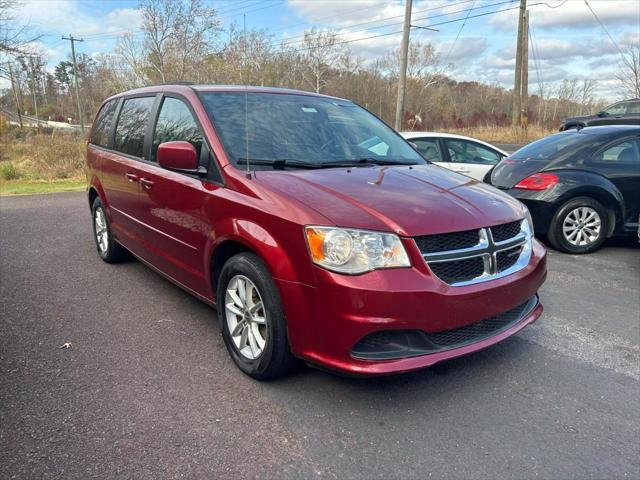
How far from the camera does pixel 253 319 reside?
121 inches

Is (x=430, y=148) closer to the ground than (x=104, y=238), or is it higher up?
higher up

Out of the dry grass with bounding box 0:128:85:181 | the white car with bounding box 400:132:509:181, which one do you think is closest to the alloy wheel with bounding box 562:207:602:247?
the white car with bounding box 400:132:509:181

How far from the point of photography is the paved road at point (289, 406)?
7.73 feet

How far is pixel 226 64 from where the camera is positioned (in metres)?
33.6

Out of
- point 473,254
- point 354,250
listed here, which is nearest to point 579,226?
point 473,254

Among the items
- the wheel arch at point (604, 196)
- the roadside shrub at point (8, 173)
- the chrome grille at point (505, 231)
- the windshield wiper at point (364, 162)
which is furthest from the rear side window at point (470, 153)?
the roadside shrub at point (8, 173)

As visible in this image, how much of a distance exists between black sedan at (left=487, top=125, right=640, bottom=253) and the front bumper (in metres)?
3.83

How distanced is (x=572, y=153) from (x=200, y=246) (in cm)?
498

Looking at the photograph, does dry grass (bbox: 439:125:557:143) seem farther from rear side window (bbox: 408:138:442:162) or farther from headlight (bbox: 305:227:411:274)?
headlight (bbox: 305:227:411:274)

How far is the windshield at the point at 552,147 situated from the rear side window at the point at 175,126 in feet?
15.4

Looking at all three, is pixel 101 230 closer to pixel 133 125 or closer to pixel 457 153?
pixel 133 125

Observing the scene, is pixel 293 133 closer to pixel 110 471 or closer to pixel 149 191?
pixel 149 191

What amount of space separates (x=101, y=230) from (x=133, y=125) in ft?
5.25

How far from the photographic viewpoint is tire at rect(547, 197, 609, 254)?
603 centimetres
